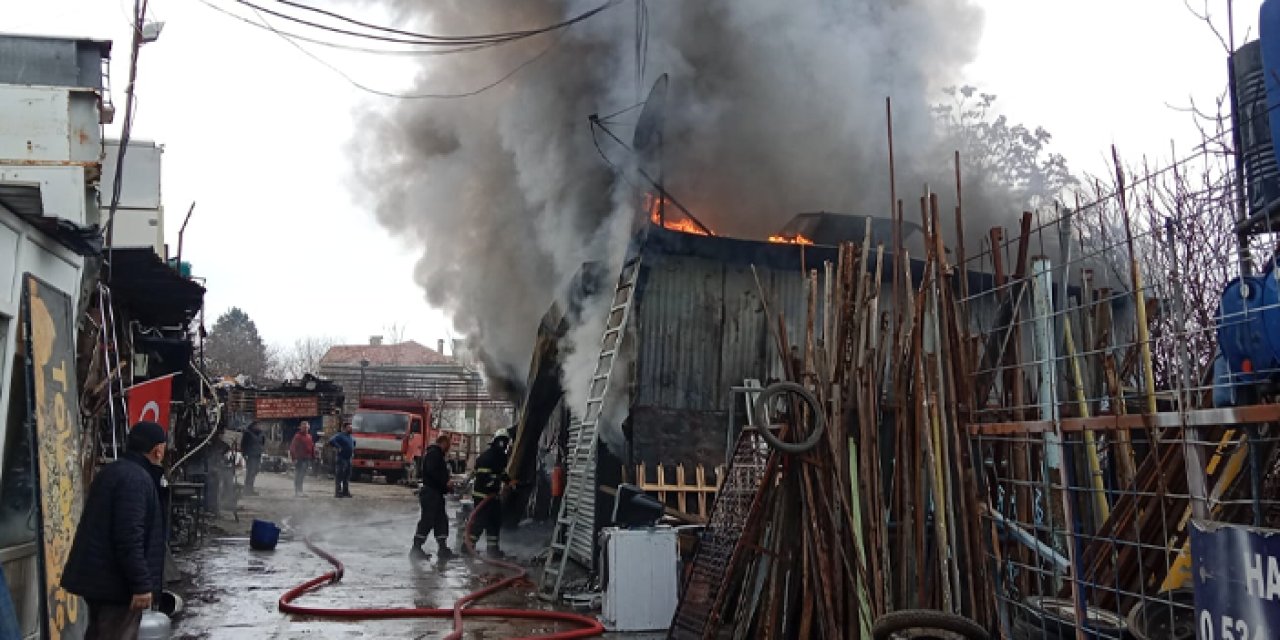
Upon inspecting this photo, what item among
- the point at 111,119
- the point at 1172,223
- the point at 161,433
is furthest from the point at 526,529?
the point at 1172,223

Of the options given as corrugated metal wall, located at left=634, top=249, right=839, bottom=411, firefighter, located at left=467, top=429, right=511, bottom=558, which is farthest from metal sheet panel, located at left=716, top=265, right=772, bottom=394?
firefighter, located at left=467, top=429, right=511, bottom=558

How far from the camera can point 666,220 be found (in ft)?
40.8

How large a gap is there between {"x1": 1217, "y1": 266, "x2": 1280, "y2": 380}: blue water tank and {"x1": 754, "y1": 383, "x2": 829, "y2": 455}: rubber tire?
2253 mm

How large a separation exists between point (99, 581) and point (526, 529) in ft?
32.1

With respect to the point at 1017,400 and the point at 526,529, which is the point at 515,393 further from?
the point at 1017,400

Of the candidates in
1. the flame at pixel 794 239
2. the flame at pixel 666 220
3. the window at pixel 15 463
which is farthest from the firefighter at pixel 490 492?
the window at pixel 15 463

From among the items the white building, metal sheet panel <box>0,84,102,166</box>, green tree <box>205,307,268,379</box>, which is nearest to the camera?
the white building

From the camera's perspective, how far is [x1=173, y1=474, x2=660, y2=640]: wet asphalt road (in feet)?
23.4

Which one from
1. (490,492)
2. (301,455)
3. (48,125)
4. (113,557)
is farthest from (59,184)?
(301,455)

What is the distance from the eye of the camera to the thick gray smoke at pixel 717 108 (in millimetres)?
13328

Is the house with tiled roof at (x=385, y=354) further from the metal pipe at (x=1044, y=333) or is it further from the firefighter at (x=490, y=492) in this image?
the metal pipe at (x=1044, y=333)

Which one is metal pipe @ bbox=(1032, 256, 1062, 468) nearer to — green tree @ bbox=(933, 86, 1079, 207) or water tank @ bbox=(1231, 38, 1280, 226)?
water tank @ bbox=(1231, 38, 1280, 226)

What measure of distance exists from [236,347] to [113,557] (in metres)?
70.1

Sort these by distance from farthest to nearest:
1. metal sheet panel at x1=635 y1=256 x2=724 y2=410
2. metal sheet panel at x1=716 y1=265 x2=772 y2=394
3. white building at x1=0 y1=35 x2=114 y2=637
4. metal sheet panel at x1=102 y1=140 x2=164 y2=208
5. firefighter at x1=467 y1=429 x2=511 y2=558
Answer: metal sheet panel at x1=102 y1=140 x2=164 y2=208 < firefighter at x1=467 y1=429 x2=511 y2=558 < metal sheet panel at x1=716 y1=265 x2=772 y2=394 < metal sheet panel at x1=635 y1=256 x2=724 y2=410 < white building at x1=0 y1=35 x2=114 y2=637
